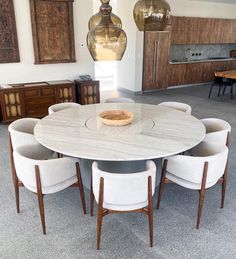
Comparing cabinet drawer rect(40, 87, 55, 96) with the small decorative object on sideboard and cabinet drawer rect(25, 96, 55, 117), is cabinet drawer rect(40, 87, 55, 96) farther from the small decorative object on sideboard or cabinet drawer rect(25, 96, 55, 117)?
the small decorative object on sideboard

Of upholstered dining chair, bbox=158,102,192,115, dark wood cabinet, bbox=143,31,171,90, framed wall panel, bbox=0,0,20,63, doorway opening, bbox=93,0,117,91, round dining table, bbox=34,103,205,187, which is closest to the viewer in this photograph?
round dining table, bbox=34,103,205,187

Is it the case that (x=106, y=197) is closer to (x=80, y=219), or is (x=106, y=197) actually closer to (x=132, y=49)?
(x=80, y=219)

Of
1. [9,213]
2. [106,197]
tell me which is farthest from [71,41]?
[106,197]

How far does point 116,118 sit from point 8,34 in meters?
3.36

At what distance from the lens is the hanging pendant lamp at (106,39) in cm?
220

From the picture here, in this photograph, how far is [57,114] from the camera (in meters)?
3.39

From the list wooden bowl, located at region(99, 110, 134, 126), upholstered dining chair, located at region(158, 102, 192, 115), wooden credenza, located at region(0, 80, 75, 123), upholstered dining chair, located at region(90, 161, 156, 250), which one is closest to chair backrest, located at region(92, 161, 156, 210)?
upholstered dining chair, located at region(90, 161, 156, 250)

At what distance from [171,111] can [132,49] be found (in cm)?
446

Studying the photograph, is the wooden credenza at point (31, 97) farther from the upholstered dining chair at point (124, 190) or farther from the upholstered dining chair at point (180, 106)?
the upholstered dining chair at point (124, 190)

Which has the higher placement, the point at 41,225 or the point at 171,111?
the point at 171,111

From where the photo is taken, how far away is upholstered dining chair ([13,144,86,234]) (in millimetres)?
2206

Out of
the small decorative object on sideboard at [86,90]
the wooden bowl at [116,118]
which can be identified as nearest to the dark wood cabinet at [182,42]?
the small decorative object on sideboard at [86,90]

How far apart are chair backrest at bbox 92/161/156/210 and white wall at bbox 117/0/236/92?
19.1 ft

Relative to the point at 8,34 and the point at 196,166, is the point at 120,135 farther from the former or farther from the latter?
the point at 8,34
